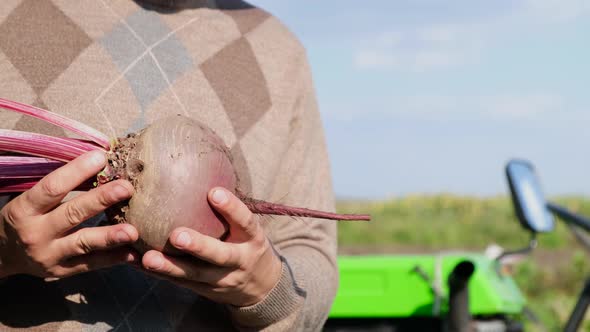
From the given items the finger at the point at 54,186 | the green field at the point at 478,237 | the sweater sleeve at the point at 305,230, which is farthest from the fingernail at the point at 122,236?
the green field at the point at 478,237

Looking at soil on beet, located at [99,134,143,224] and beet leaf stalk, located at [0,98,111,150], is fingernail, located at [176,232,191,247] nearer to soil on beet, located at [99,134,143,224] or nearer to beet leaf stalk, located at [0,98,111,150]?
soil on beet, located at [99,134,143,224]

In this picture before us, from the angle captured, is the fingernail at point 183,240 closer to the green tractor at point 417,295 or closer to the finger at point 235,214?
the finger at point 235,214

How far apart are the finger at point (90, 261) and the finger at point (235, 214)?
19 centimetres

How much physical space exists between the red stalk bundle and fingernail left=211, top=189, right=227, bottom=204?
9 cm

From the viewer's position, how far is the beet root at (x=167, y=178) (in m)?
1.43

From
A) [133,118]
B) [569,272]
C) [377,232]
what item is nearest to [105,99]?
[133,118]

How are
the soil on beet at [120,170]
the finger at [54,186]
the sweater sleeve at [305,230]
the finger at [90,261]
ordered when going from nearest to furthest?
1. the finger at [54,186]
2. the finger at [90,261]
3. the soil on beet at [120,170]
4. the sweater sleeve at [305,230]

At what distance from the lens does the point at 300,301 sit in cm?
164

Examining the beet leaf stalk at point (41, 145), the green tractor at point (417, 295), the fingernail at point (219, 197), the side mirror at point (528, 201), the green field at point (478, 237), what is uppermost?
the beet leaf stalk at point (41, 145)

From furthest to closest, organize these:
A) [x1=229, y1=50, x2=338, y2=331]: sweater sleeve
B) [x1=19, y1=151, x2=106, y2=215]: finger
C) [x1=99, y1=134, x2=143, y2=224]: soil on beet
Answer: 1. [x1=229, y1=50, x2=338, y2=331]: sweater sleeve
2. [x1=99, y1=134, x2=143, y2=224]: soil on beet
3. [x1=19, y1=151, x2=106, y2=215]: finger

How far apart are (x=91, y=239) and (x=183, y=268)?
0.16m

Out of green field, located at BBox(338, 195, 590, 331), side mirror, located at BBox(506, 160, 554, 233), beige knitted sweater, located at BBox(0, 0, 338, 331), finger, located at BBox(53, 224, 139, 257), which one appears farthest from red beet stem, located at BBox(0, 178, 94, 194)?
green field, located at BBox(338, 195, 590, 331)

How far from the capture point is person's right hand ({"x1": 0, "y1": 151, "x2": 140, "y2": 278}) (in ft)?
4.07

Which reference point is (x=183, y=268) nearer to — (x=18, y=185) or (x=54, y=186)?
(x=54, y=186)
